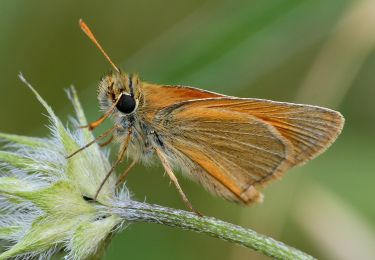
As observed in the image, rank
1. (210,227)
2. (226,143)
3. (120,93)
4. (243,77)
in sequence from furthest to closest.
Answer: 1. (243,77)
2. (226,143)
3. (120,93)
4. (210,227)

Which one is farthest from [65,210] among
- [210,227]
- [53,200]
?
[210,227]

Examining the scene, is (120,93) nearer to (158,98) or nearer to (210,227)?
(158,98)

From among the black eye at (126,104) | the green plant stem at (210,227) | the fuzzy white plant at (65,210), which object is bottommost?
the green plant stem at (210,227)

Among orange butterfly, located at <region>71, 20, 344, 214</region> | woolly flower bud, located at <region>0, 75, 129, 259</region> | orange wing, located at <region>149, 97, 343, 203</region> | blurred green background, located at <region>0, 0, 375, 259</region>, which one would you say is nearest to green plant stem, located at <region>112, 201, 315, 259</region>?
woolly flower bud, located at <region>0, 75, 129, 259</region>

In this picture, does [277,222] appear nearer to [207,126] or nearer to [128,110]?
[207,126]

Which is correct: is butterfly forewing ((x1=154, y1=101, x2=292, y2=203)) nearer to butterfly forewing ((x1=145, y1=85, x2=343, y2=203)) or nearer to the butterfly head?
butterfly forewing ((x1=145, y1=85, x2=343, y2=203))

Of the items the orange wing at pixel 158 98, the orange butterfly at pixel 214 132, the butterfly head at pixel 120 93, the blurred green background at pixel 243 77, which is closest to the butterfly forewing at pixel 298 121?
the orange butterfly at pixel 214 132

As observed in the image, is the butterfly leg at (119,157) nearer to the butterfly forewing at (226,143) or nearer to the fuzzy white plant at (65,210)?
the fuzzy white plant at (65,210)
